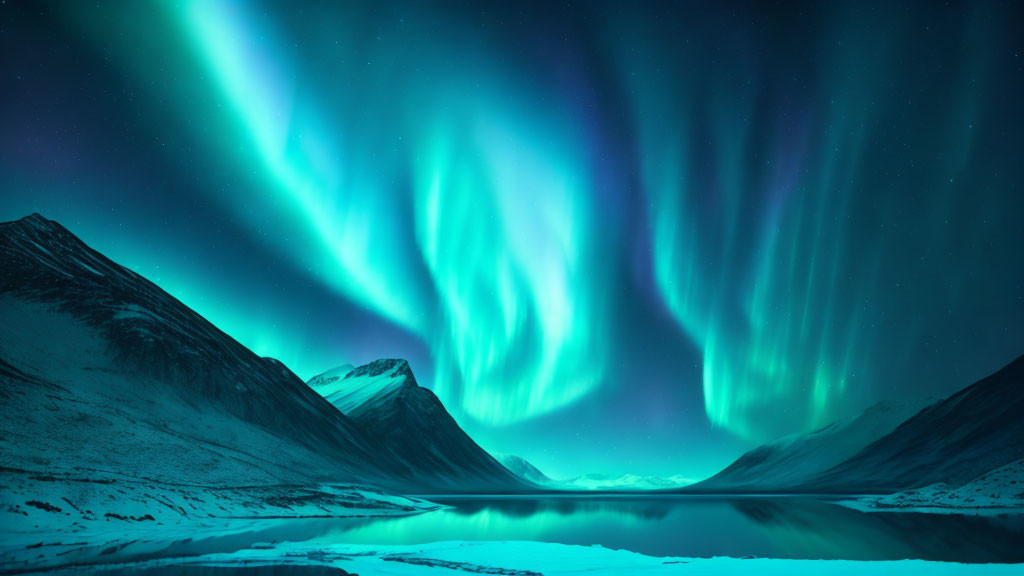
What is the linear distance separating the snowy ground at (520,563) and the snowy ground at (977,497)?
65.5 m

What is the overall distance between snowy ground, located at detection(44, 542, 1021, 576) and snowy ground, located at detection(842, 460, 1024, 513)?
65.5 meters

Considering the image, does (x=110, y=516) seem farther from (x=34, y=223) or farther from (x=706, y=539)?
(x=34, y=223)

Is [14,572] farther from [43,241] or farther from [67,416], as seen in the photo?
[43,241]

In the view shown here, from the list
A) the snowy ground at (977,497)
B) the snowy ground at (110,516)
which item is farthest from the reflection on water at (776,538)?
the snowy ground at (977,497)

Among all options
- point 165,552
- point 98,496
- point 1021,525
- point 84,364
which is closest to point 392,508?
point 98,496

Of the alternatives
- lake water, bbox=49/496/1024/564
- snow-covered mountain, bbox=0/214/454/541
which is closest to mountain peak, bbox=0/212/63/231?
snow-covered mountain, bbox=0/214/454/541

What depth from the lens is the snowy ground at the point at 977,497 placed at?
76.9 metres

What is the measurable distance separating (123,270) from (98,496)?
180 m

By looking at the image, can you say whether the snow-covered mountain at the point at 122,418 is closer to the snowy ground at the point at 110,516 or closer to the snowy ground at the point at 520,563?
the snowy ground at the point at 110,516

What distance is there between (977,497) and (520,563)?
8812 cm

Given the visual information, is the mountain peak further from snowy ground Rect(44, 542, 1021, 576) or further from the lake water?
snowy ground Rect(44, 542, 1021, 576)

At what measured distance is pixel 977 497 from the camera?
82.3 meters

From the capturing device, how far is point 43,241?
168 metres

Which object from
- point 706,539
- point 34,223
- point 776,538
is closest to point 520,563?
point 706,539
